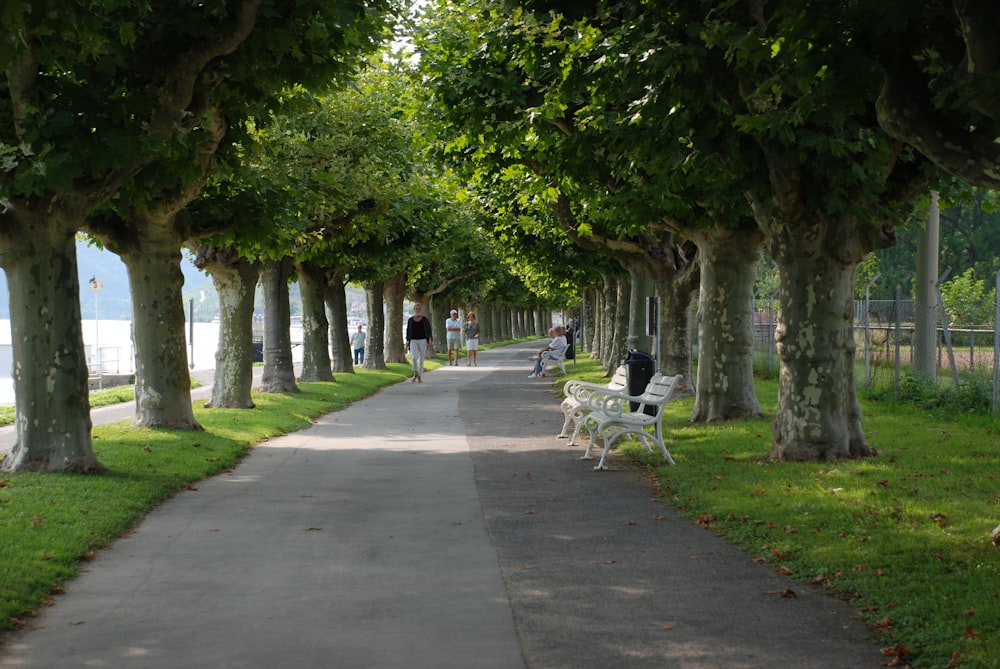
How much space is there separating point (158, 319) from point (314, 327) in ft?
43.8

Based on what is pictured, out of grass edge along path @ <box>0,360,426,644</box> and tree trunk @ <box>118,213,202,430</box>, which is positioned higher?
tree trunk @ <box>118,213,202,430</box>

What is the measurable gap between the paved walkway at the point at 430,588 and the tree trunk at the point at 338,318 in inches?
765

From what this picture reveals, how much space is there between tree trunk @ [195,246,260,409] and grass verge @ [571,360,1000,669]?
Answer: 8508mm

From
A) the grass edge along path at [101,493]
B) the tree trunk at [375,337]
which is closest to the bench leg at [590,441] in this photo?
the grass edge along path at [101,493]

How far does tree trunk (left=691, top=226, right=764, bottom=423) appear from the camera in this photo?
664 inches

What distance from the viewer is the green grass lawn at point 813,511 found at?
20.6ft

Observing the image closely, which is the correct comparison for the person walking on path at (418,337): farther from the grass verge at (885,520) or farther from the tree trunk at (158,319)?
the grass verge at (885,520)

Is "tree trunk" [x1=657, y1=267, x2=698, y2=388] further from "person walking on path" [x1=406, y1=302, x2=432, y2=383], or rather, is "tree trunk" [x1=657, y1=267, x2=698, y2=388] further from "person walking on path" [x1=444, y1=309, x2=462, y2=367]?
"person walking on path" [x1=444, y1=309, x2=462, y2=367]

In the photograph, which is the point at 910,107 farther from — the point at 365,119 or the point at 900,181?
the point at 365,119

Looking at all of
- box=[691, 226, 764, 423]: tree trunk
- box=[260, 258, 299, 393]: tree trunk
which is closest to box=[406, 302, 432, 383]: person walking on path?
box=[260, 258, 299, 393]: tree trunk

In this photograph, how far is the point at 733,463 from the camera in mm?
12547

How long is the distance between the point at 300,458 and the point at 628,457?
3.94 metres

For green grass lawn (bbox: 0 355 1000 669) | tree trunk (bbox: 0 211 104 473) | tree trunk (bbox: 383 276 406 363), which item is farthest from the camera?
tree trunk (bbox: 383 276 406 363)

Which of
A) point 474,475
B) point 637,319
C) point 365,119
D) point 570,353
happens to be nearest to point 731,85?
point 474,475
